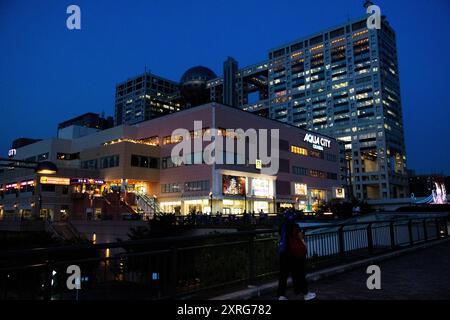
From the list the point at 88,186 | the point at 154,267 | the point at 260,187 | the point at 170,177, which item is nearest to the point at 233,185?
the point at 260,187

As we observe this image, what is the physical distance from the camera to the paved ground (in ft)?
23.4

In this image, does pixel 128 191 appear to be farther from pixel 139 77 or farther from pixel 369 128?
pixel 139 77

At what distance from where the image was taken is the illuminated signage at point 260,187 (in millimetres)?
58312

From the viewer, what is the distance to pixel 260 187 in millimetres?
59438

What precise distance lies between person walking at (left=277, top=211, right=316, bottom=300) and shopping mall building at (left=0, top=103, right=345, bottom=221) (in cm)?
4338

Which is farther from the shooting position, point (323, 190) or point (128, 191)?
point (323, 190)

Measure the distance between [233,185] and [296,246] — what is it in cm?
4769

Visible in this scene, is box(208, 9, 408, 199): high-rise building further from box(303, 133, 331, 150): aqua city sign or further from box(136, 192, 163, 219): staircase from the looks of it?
box(136, 192, 163, 219): staircase

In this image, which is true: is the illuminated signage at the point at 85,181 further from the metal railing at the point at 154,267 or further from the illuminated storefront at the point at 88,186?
the metal railing at the point at 154,267

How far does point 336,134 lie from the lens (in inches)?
5773

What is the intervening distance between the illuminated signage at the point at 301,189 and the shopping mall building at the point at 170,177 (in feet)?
0.50

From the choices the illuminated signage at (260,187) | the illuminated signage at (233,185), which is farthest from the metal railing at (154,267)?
the illuminated signage at (260,187)

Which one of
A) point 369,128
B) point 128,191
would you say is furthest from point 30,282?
point 369,128
